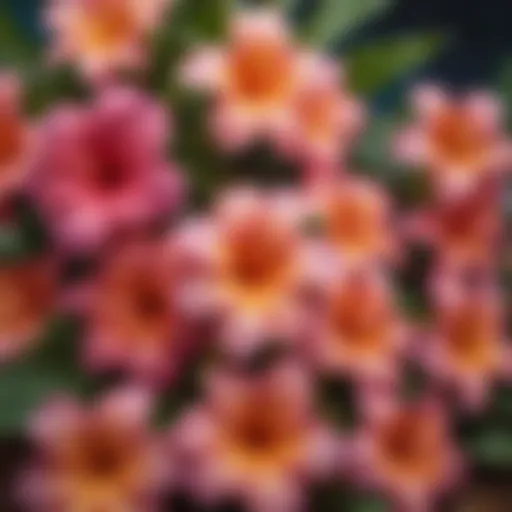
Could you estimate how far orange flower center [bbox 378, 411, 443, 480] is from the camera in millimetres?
502

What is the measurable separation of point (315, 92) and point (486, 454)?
19 cm

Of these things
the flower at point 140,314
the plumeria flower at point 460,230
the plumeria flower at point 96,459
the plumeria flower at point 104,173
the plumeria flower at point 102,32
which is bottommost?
the plumeria flower at point 96,459

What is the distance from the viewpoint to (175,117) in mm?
541

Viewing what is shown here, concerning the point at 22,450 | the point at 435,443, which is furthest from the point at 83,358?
the point at 435,443

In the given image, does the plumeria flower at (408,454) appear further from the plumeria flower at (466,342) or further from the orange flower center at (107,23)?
the orange flower center at (107,23)

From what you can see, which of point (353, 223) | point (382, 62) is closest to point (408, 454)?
point (353, 223)

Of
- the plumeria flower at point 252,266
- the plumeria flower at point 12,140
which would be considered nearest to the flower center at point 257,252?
the plumeria flower at point 252,266

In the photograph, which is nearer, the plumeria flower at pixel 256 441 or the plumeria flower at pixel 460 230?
the plumeria flower at pixel 256 441

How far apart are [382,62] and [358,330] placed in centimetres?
18

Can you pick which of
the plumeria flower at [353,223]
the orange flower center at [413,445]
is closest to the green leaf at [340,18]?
the plumeria flower at [353,223]

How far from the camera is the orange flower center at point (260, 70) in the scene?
0.53 metres

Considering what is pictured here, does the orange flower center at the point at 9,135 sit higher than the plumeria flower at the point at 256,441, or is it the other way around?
the orange flower center at the point at 9,135

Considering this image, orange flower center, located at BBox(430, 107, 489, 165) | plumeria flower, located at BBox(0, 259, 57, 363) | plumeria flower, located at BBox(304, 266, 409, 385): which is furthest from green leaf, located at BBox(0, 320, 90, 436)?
orange flower center, located at BBox(430, 107, 489, 165)

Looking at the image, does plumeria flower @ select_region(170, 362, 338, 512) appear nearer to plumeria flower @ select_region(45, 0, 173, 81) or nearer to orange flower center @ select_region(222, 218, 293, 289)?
orange flower center @ select_region(222, 218, 293, 289)
